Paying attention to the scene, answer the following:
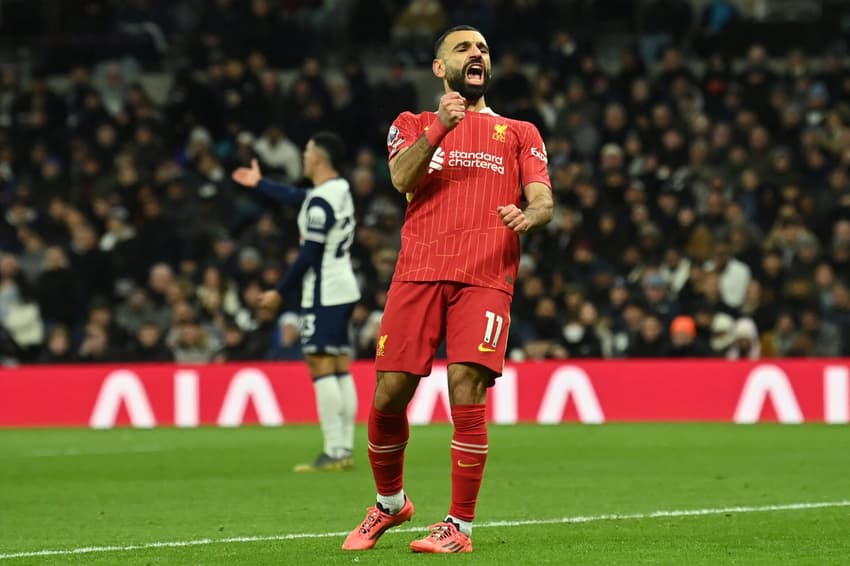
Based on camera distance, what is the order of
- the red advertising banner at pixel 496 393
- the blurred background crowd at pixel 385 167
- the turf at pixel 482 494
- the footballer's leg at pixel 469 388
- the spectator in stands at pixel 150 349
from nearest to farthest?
the footballer's leg at pixel 469 388 → the turf at pixel 482 494 → the red advertising banner at pixel 496 393 → the blurred background crowd at pixel 385 167 → the spectator in stands at pixel 150 349

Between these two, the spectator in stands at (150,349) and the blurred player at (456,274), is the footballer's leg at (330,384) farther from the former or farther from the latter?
the spectator in stands at (150,349)

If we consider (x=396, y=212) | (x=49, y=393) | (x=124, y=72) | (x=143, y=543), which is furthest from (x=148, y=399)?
(x=143, y=543)

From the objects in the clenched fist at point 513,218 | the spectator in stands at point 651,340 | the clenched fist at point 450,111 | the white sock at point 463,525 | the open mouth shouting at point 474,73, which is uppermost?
the open mouth shouting at point 474,73

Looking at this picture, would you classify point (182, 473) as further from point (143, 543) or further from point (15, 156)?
point (15, 156)

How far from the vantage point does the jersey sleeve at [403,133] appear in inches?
279

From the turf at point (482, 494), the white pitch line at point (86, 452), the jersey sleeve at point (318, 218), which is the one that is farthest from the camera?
the white pitch line at point (86, 452)

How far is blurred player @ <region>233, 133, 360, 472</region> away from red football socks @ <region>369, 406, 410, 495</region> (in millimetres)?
4557

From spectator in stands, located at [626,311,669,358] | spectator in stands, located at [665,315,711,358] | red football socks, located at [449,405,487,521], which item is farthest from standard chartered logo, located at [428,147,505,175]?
spectator in stands, located at [626,311,669,358]

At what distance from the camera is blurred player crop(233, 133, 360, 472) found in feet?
38.9

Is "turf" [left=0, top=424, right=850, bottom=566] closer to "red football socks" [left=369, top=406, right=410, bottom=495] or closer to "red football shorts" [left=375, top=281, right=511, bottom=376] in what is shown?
"red football socks" [left=369, top=406, right=410, bottom=495]

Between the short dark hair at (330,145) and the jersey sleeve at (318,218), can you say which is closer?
the jersey sleeve at (318,218)

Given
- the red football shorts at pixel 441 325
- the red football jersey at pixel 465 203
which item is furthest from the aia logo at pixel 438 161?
the red football shorts at pixel 441 325

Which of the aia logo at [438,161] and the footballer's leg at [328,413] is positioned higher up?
Result: the aia logo at [438,161]

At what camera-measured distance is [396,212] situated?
68.4 ft
